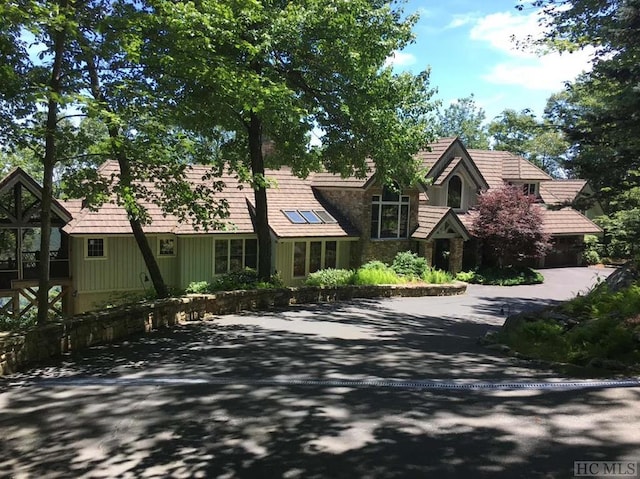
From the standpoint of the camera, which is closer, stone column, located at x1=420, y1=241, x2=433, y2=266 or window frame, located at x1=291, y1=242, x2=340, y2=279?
window frame, located at x1=291, y1=242, x2=340, y2=279

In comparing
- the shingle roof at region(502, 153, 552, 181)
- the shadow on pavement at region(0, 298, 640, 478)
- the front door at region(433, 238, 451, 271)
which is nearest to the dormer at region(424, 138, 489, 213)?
the front door at region(433, 238, 451, 271)

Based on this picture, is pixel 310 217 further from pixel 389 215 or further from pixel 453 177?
pixel 453 177

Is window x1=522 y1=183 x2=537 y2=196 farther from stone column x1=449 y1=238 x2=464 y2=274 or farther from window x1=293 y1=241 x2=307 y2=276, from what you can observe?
window x1=293 y1=241 x2=307 y2=276

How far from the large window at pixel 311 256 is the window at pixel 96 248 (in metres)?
8.59

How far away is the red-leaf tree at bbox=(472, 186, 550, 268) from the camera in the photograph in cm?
2928

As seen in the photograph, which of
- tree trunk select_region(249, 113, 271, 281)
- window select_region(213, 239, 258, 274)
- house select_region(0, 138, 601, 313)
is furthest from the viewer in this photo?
window select_region(213, 239, 258, 274)

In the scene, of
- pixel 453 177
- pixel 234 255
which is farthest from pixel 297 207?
pixel 453 177

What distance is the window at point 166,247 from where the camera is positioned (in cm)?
2342

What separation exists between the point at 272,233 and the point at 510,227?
44.5 ft

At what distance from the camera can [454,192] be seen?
33.0m

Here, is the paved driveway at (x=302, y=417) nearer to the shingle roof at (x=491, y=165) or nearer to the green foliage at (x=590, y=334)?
the green foliage at (x=590, y=334)

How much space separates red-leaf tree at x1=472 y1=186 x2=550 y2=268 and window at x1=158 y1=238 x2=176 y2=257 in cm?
1685

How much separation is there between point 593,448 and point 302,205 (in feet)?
76.9

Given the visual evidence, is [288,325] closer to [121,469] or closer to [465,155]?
[121,469]
